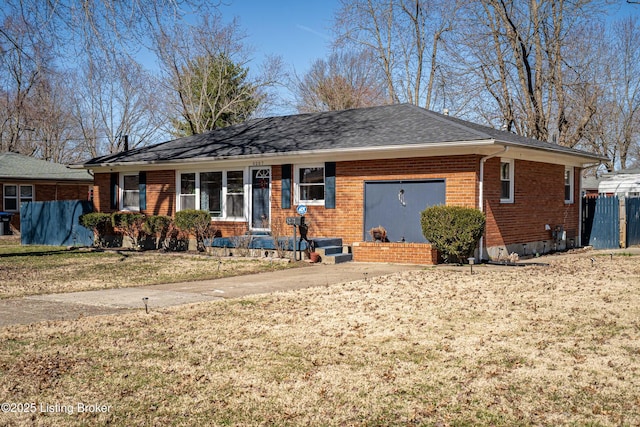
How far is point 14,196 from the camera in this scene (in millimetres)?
28938

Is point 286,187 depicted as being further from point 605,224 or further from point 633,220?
point 633,220

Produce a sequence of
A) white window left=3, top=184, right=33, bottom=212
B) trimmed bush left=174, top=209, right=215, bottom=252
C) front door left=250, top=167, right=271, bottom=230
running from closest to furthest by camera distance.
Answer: front door left=250, top=167, right=271, bottom=230 < trimmed bush left=174, top=209, right=215, bottom=252 < white window left=3, top=184, right=33, bottom=212

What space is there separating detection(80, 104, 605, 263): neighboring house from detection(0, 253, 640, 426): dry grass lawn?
6.32 meters

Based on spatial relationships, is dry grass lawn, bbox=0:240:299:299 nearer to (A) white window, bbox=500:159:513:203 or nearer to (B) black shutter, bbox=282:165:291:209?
(B) black shutter, bbox=282:165:291:209

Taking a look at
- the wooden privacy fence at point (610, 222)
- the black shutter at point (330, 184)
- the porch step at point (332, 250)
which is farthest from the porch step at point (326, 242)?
the wooden privacy fence at point (610, 222)

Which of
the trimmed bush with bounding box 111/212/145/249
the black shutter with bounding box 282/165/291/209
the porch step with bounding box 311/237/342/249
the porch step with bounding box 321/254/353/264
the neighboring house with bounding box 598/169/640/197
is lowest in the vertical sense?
the porch step with bounding box 321/254/353/264

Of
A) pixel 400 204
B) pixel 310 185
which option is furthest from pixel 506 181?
pixel 310 185

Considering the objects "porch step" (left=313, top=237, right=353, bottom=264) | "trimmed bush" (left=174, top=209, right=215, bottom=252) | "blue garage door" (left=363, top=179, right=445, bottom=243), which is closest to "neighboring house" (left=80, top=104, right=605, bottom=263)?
"blue garage door" (left=363, top=179, right=445, bottom=243)

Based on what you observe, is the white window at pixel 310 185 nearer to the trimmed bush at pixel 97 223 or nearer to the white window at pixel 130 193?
the white window at pixel 130 193

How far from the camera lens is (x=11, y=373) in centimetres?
562

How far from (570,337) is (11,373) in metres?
5.90

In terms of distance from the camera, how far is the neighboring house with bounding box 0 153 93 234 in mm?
28422

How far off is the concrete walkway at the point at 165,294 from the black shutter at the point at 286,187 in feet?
13.5

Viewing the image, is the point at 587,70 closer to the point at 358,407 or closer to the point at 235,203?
the point at 235,203
